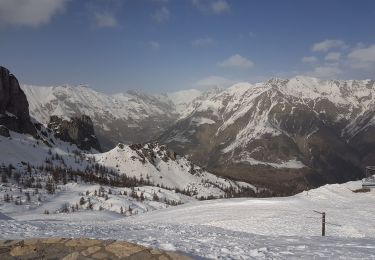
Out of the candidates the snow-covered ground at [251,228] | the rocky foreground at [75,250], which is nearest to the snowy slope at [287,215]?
the snow-covered ground at [251,228]

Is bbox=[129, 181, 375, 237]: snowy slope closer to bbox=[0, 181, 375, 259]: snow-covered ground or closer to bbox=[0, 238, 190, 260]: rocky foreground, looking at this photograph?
bbox=[0, 181, 375, 259]: snow-covered ground

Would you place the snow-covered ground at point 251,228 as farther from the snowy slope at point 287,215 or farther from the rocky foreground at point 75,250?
the rocky foreground at point 75,250

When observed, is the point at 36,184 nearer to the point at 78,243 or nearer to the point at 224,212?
the point at 224,212

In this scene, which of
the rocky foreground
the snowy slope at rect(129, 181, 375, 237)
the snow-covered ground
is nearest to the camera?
the rocky foreground

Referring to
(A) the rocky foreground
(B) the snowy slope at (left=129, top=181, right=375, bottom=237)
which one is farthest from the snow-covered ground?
(A) the rocky foreground

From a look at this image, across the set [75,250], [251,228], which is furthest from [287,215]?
[75,250]
